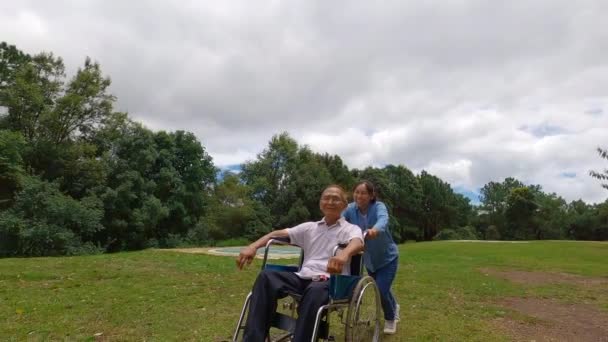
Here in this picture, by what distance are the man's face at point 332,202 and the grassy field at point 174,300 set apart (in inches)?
59.1

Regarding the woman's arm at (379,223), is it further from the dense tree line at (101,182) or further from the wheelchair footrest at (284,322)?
the dense tree line at (101,182)

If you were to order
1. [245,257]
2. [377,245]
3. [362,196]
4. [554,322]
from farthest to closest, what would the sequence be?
[554,322] → [377,245] → [362,196] → [245,257]

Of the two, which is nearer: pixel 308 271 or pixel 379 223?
pixel 308 271

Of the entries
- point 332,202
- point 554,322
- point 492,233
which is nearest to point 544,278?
point 554,322

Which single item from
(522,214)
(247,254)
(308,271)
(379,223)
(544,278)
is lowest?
(544,278)

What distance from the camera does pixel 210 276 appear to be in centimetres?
811

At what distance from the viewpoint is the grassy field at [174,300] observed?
4.14 metres

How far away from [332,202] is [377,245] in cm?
88

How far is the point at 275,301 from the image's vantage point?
9.45 ft

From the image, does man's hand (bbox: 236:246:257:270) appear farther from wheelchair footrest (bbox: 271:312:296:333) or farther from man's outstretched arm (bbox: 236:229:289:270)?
wheelchair footrest (bbox: 271:312:296:333)

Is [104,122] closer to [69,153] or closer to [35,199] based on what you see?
[69,153]

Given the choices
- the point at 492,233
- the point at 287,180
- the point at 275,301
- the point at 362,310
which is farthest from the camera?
the point at 492,233

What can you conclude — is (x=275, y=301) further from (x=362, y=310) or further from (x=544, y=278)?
(x=544, y=278)

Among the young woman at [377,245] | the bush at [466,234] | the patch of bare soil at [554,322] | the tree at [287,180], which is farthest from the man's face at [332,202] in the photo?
the bush at [466,234]
